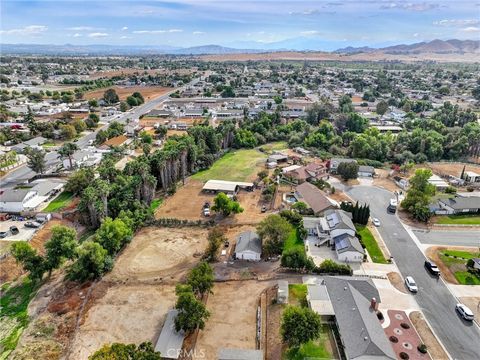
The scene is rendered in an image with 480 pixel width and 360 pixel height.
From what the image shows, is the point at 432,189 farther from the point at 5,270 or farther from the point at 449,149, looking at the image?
the point at 5,270

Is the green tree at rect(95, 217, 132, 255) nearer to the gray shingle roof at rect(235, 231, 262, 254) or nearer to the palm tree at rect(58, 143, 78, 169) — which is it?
the gray shingle roof at rect(235, 231, 262, 254)

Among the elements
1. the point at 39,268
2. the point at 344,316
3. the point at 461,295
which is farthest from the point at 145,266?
the point at 461,295

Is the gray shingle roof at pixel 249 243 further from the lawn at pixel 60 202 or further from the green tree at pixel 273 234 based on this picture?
the lawn at pixel 60 202

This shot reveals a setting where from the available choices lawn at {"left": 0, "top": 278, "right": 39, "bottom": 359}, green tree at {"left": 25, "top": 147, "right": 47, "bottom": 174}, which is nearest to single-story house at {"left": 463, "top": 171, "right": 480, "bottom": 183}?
lawn at {"left": 0, "top": 278, "right": 39, "bottom": 359}

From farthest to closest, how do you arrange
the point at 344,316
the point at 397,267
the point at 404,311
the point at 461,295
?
the point at 397,267
the point at 461,295
the point at 404,311
the point at 344,316

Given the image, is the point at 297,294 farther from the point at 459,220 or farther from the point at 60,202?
the point at 60,202
